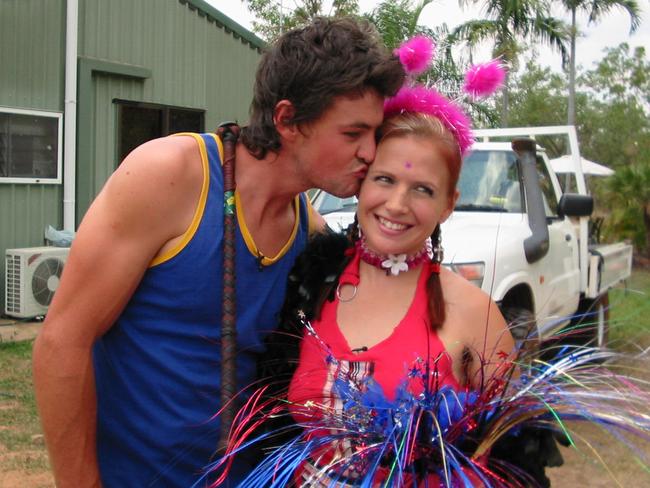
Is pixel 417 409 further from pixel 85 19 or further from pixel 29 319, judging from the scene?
pixel 85 19

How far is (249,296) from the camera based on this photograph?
2.02 meters

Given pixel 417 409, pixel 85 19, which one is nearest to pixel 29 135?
pixel 85 19

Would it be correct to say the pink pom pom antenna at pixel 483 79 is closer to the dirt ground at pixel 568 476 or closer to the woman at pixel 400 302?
the woman at pixel 400 302

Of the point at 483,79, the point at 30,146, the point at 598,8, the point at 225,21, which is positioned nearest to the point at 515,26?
the point at 598,8

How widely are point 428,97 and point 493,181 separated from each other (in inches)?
158

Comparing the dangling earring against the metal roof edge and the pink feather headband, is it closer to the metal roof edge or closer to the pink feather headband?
the pink feather headband

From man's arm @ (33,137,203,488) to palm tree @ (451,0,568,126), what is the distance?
1630 cm

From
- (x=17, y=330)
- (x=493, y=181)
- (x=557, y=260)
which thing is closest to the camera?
(x=493, y=181)

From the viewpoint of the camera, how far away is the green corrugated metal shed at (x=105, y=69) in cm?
894

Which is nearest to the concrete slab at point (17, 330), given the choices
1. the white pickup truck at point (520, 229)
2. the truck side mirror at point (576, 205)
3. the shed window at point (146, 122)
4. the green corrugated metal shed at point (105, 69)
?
the green corrugated metal shed at point (105, 69)

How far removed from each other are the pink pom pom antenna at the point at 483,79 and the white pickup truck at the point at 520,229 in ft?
7.65

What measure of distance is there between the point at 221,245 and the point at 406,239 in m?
0.49

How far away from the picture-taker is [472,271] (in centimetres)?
478

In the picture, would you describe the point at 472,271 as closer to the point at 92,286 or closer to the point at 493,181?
the point at 493,181
